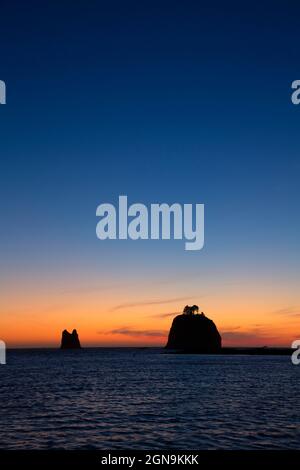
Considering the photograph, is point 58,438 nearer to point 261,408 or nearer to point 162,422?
point 162,422

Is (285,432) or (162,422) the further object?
(162,422)

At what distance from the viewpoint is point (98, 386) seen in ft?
206

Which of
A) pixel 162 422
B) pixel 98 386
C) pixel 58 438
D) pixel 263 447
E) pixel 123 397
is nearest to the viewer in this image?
pixel 263 447

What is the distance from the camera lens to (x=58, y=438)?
94.7 ft

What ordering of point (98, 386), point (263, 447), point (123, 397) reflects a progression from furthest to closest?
point (98, 386) → point (123, 397) → point (263, 447)

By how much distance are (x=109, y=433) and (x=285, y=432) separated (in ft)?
38.8

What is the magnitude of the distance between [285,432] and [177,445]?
8.14 m
